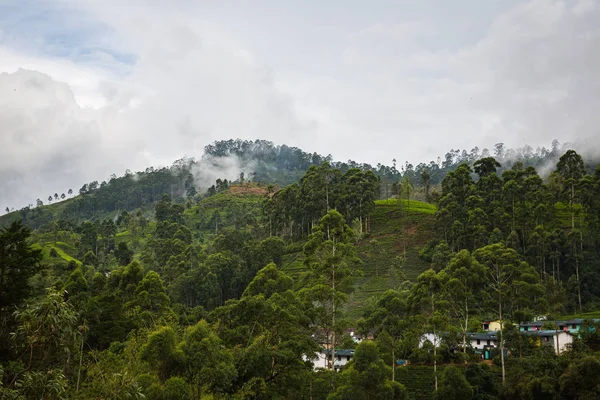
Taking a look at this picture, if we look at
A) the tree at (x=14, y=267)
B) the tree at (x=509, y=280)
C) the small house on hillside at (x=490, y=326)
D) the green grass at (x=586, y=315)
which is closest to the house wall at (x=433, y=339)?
the tree at (x=509, y=280)

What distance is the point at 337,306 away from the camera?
1307 inches

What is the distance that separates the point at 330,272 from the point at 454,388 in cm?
1090

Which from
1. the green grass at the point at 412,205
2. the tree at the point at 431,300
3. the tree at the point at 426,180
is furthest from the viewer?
the green grass at the point at 412,205

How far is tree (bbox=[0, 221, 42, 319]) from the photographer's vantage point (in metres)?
23.9

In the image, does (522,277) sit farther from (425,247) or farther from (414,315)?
(425,247)

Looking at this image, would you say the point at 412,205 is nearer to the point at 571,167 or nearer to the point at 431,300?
the point at 571,167

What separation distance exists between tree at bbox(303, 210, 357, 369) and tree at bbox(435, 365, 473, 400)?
290 inches

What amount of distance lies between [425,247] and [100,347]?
45866 millimetres

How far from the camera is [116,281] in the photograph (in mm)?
49969

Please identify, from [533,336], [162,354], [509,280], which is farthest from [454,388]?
[162,354]

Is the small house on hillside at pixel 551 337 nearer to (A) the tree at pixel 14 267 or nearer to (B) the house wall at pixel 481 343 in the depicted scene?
(B) the house wall at pixel 481 343

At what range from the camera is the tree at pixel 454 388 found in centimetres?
3291

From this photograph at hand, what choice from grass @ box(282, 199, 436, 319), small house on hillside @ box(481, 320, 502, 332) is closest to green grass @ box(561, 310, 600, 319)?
small house on hillside @ box(481, 320, 502, 332)

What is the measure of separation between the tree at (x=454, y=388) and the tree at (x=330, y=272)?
7.36m
